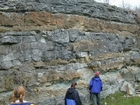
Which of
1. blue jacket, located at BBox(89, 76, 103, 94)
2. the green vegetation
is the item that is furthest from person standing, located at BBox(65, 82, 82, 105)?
the green vegetation

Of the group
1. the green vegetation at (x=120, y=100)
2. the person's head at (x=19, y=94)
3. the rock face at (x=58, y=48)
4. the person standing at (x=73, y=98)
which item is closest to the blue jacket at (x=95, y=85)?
the rock face at (x=58, y=48)

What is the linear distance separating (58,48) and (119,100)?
136 inches

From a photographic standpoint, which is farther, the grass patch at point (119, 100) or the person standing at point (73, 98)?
the grass patch at point (119, 100)

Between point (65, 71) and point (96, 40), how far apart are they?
2.23 metres

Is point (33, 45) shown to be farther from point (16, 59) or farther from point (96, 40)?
point (96, 40)

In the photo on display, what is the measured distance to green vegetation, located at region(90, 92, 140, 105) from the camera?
9928 mm

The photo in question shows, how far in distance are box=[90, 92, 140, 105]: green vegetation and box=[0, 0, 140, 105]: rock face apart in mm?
292

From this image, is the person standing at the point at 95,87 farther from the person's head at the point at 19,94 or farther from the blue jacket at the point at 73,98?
the person's head at the point at 19,94

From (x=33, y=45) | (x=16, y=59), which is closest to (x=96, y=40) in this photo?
(x=33, y=45)

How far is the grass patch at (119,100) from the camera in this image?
9930 mm

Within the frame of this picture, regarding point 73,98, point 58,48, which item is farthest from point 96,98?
point 73,98

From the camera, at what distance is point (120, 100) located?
34.0 feet

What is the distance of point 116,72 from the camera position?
38.9ft

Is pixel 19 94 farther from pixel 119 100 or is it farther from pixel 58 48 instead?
pixel 119 100
